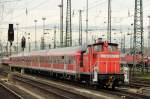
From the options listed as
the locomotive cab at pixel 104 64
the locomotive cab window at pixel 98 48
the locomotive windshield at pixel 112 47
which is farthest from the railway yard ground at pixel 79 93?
the locomotive windshield at pixel 112 47

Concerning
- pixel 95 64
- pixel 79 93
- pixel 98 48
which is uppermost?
pixel 98 48

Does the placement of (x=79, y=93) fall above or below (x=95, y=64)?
Result: below

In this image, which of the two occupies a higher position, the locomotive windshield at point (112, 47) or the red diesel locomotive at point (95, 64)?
the locomotive windshield at point (112, 47)

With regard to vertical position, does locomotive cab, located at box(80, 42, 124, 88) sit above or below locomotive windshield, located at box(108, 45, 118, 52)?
below

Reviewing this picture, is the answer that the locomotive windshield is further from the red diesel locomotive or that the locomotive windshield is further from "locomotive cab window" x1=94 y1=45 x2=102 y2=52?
"locomotive cab window" x1=94 y1=45 x2=102 y2=52

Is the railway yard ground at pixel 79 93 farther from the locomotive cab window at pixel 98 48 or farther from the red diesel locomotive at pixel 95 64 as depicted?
the locomotive cab window at pixel 98 48

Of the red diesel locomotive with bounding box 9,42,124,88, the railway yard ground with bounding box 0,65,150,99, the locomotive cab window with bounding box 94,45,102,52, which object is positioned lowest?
the railway yard ground with bounding box 0,65,150,99

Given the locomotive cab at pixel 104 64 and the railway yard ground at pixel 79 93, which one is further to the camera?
the locomotive cab at pixel 104 64

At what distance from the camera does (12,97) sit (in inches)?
983

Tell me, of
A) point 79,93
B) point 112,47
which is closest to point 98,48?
point 112,47

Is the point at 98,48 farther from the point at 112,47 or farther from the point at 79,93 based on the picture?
the point at 79,93

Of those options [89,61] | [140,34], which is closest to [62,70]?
[89,61]

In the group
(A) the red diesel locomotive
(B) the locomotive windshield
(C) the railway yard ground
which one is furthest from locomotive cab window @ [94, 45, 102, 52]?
(C) the railway yard ground

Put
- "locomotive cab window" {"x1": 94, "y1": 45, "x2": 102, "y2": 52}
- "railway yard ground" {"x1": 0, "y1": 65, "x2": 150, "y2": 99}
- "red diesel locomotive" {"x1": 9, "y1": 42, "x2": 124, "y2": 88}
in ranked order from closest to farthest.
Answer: "railway yard ground" {"x1": 0, "y1": 65, "x2": 150, "y2": 99}
"red diesel locomotive" {"x1": 9, "y1": 42, "x2": 124, "y2": 88}
"locomotive cab window" {"x1": 94, "y1": 45, "x2": 102, "y2": 52}
